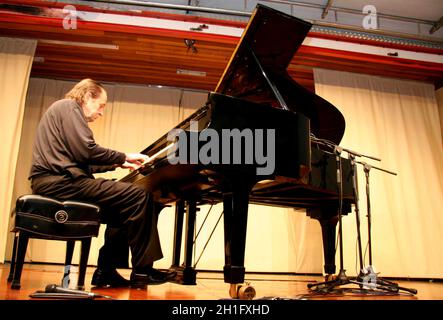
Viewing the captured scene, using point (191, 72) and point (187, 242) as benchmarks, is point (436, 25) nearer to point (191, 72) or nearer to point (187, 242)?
point (191, 72)

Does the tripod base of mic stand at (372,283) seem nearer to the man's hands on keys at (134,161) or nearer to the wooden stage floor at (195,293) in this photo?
the wooden stage floor at (195,293)

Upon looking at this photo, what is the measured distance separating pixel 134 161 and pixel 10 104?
3243mm

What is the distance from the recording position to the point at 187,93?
6047 mm

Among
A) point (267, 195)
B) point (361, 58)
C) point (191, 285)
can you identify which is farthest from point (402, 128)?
point (191, 285)

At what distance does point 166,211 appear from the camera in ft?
18.0

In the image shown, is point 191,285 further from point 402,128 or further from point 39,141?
point 402,128

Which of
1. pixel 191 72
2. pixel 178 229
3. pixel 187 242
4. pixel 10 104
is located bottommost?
pixel 187 242

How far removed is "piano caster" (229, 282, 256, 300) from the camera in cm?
206

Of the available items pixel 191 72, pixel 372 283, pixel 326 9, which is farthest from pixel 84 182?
pixel 326 9

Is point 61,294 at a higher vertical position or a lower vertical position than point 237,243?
lower

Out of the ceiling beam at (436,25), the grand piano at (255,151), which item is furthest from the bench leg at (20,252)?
the ceiling beam at (436,25)

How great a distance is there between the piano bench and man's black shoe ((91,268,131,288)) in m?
0.48

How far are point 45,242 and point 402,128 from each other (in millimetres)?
5279

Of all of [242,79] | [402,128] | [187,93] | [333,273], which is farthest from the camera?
[187,93]
